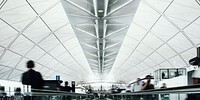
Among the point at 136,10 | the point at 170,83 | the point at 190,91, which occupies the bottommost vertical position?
the point at 170,83

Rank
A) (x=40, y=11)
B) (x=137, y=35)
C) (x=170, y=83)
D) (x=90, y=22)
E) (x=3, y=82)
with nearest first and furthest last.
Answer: (x=3, y=82), (x=170, y=83), (x=40, y=11), (x=90, y=22), (x=137, y=35)

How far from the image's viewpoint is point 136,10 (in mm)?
33500

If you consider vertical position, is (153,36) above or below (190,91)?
above

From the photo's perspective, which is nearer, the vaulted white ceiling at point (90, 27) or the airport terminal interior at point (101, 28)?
the airport terminal interior at point (101, 28)

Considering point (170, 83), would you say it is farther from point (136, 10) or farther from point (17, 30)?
point (17, 30)

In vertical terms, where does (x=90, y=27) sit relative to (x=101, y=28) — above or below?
above

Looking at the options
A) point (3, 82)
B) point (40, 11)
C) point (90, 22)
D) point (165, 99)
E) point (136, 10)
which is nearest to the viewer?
point (3, 82)

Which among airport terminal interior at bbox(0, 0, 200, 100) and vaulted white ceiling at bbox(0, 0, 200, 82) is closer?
airport terminal interior at bbox(0, 0, 200, 100)

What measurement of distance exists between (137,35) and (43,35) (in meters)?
14.4

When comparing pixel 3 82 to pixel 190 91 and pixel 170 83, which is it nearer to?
pixel 190 91

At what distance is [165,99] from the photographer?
6637mm

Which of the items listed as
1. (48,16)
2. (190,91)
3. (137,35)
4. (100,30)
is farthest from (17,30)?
(190,91)

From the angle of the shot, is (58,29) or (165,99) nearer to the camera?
(165,99)

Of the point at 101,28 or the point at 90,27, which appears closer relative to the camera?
the point at 101,28
